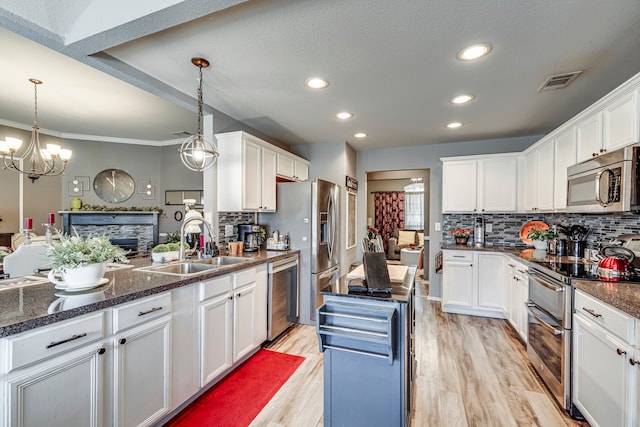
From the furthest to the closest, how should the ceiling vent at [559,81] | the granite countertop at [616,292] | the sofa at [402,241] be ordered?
1. the sofa at [402,241]
2. the ceiling vent at [559,81]
3. the granite countertop at [616,292]

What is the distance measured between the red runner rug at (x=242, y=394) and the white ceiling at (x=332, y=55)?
236 centimetres

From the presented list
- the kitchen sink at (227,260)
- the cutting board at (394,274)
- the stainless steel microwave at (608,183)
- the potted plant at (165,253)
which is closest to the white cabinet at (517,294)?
the stainless steel microwave at (608,183)

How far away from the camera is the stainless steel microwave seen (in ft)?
5.95

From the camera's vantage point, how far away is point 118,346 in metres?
1.49

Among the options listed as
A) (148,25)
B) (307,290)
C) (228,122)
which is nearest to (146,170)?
(228,122)

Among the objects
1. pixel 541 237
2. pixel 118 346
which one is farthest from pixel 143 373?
pixel 541 237

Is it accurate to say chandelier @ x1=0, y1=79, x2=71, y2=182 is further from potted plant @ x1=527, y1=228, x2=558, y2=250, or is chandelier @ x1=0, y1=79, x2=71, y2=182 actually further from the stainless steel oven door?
potted plant @ x1=527, y1=228, x2=558, y2=250

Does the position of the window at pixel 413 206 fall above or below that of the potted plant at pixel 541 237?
above

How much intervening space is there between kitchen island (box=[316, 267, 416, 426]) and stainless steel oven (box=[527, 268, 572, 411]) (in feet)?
4.08

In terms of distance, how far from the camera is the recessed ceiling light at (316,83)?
235 centimetres

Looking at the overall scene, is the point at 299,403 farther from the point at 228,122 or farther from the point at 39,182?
the point at 39,182

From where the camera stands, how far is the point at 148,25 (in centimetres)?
154

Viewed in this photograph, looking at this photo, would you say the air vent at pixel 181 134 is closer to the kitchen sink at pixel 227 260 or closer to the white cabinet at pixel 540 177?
the kitchen sink at pixel 227 260

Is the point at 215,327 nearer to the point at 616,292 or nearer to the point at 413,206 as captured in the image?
the point at 616,292
